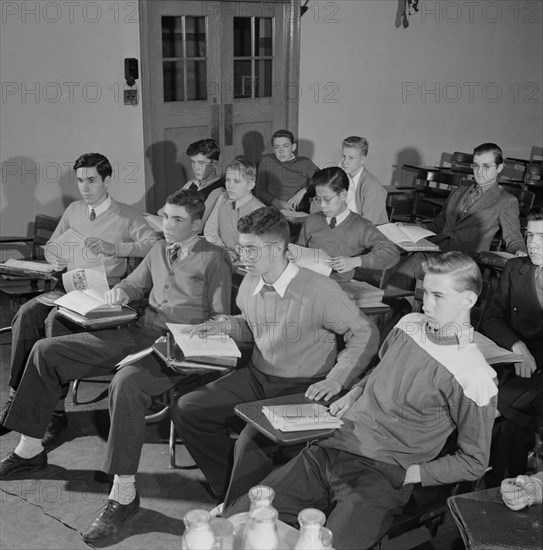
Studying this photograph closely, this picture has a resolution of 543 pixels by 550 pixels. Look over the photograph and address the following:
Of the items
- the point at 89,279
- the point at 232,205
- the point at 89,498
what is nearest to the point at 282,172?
the point at 232,205

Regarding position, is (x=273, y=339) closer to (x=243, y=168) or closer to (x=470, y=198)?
(x=243, y=168)

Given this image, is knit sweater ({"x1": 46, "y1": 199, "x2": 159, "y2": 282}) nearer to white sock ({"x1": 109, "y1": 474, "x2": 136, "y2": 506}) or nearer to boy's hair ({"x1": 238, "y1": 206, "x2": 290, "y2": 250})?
boy's hair ({"x1": 238, "y1": 206, "x2": 290, "y2": 250})

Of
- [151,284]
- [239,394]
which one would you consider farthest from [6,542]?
[151,284]

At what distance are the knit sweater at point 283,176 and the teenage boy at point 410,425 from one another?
136 inches

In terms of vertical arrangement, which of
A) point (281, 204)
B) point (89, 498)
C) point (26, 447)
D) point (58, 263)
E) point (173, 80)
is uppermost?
point (173, 80)

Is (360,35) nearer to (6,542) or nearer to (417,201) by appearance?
(417,201)

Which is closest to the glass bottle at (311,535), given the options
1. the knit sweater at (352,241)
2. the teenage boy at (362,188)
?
the knit sweater at (352,241)

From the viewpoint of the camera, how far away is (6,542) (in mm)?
2906

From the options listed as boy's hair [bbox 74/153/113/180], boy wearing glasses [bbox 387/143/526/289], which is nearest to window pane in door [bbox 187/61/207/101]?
boy's hair [bbox 74/153/113/180]

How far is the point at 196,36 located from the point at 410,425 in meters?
5.04

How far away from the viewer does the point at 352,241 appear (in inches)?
159

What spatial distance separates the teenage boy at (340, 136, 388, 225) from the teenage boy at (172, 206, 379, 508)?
2108 mm

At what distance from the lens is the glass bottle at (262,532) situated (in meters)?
1.78

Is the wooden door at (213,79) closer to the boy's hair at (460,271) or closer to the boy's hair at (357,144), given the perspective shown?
the boy's hair at (357,144)
